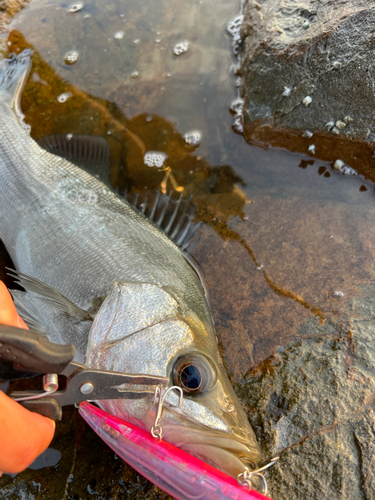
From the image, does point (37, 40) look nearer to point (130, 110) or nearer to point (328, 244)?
point (130, 110)

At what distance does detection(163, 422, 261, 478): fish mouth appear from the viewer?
1.56 m

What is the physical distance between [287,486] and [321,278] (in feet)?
4.68

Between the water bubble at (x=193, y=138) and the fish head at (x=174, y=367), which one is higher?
the water bubble at (x=193, y=138)

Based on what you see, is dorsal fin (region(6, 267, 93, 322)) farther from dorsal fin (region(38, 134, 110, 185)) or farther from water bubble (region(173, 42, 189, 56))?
water bubble (region(173, 42, 189, 56))

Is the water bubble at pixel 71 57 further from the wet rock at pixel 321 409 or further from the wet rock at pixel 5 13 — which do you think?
the wet rock at pixel 321 409

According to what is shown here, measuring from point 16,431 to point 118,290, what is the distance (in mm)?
919

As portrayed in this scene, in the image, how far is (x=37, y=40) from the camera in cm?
373

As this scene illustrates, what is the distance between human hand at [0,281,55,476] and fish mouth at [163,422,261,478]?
0.57 meters

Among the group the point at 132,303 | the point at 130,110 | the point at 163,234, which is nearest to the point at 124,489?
the point at 132,303

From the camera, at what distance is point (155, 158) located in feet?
10.7

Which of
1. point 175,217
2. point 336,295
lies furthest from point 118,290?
point 336,295

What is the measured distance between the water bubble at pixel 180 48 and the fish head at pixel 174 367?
2.82 meters

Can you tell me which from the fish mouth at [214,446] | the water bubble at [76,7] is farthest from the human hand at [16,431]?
the water bubble at [76,7]

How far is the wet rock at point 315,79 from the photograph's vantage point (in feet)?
9.20
